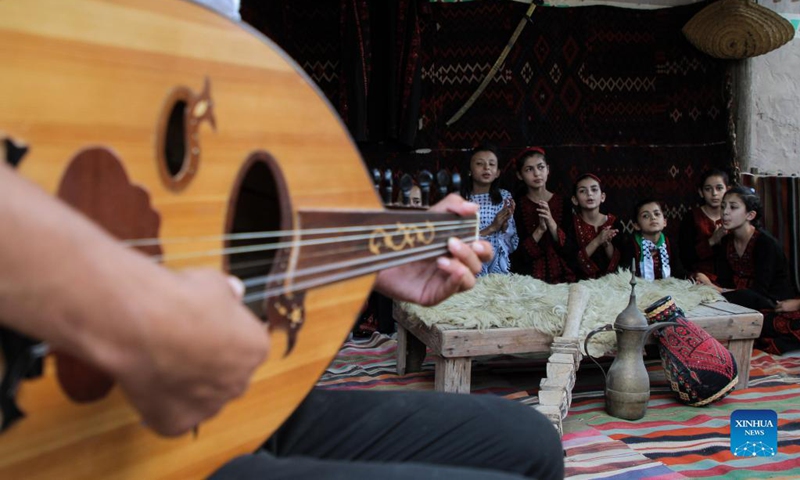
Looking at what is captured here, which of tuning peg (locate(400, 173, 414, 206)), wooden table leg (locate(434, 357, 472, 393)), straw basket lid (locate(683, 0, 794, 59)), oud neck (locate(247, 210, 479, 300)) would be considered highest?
straw basket lid (locate(683, 0, 794, 59))

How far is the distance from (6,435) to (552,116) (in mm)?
5741

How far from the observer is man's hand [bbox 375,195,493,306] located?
1411mm

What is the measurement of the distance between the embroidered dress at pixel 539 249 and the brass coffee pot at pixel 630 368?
2.25 metres

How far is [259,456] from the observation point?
1.02m

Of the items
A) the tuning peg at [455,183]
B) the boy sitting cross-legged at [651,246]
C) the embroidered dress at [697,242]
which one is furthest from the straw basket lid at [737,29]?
the tuning peg at [455,183]

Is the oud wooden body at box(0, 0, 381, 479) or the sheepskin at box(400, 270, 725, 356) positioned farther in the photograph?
the sheepskin at box(400, 270, 725, 356)

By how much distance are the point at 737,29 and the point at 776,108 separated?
0.79 metres

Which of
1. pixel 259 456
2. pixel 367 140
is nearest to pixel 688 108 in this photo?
pixel 367 140

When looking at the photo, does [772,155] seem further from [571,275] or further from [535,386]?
[535,386]

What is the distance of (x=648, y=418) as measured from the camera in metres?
3.36

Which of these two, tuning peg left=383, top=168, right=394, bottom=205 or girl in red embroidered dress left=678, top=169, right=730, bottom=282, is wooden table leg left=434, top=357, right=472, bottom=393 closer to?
tuning peg left=383, top=168, right=394, bottom=205

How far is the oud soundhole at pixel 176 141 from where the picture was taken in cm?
88

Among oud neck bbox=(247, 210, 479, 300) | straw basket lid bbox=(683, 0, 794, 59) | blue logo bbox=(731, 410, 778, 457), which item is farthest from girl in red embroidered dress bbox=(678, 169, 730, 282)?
oud neck bbox=(247, 210, 479, 300)

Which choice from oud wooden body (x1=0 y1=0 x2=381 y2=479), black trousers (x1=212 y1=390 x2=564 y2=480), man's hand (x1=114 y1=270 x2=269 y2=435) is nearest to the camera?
man's hand (x1=114 y1=270 x2=269 y2=435)
